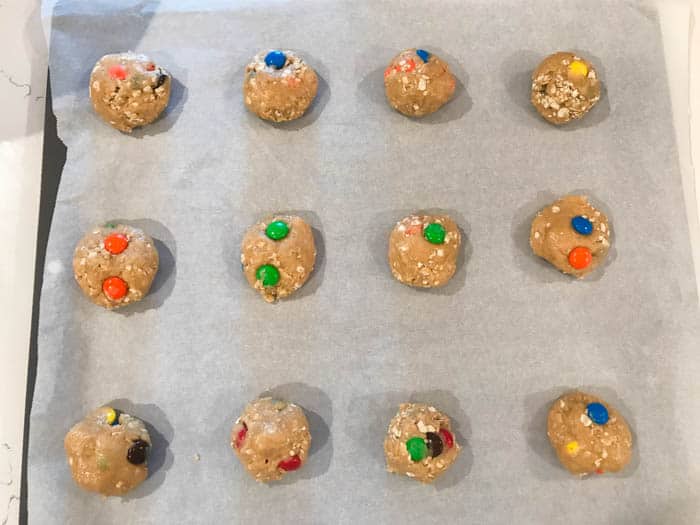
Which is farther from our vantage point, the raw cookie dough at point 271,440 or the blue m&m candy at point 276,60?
the blue m&m candy at point 276,60

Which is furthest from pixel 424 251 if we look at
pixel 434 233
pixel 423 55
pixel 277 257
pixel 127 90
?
pixel 127 90

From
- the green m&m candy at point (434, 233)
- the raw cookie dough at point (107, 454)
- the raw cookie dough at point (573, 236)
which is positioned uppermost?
the raw cookie dough at point (573, 236)

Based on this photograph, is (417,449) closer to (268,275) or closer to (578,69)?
(268,275)

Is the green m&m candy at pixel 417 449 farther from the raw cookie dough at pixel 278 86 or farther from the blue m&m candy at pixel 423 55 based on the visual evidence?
the blue m&m candy at pixel 423 55

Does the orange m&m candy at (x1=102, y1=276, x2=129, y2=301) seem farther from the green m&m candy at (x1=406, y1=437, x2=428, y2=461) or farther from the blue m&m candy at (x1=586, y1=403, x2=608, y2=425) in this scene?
the blue m&m candy at (x1=586, y1=403, x2=608, y2=425)

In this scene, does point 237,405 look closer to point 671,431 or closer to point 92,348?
point 92,348

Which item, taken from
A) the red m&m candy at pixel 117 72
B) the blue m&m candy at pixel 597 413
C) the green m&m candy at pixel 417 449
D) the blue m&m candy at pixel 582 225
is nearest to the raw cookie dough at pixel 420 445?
the green m&m candy at pixel 417 449

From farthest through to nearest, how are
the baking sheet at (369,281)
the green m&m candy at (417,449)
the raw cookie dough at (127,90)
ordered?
the raw cookie dough at (127,90) → the baking sheet at (369,281) → the green m&m candy at (417,449)
